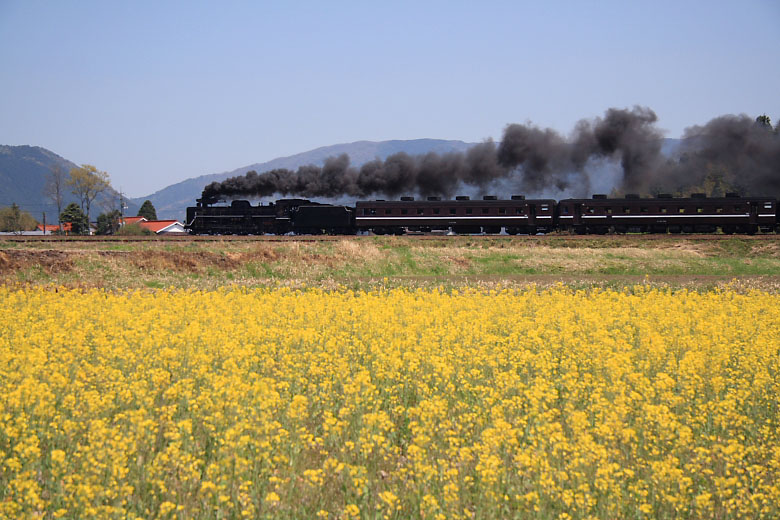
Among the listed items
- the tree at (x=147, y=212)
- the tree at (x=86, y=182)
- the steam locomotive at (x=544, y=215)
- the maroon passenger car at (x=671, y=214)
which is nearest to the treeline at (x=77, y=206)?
the tree at (x=86, y=182)

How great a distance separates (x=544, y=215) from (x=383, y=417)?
1776 inches

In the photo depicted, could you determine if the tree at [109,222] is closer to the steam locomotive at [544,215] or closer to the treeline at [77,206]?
the treeline at [77,206]

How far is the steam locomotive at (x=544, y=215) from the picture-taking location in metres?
47.5

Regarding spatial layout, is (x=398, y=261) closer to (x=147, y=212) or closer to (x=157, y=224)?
(x=157, y=224)

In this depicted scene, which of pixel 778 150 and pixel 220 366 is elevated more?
pixel 778 150

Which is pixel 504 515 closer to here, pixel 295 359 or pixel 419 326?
pixel 295 359

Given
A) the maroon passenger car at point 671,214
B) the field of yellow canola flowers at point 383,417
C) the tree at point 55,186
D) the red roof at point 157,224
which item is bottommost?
the field of yellow canola flowers at point 383,417

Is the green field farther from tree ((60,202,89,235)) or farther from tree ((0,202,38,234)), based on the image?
tree ((0,202,38,234))

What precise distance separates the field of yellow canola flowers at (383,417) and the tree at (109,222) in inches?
3830

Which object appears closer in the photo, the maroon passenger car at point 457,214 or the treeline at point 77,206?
the maroon passenger car at point 457,214

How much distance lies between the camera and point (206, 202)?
2142 inches

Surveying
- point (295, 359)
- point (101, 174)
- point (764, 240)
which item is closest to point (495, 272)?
point (764, 240)

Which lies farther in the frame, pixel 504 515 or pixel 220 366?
pixel 220 366

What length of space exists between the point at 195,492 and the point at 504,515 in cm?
289
